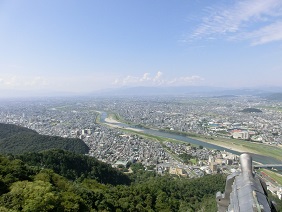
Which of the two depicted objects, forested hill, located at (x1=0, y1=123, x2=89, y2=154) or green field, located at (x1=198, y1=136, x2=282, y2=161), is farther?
forested hill, located at (x1=0, y1=123, x2=89, y2=154)

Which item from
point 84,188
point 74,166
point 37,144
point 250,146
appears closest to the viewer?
point 84,188

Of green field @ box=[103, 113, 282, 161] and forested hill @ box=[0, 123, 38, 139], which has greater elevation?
forested hill @ box=[0, 123, 38, 139]

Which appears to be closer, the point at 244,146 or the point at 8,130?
the point at 244,146

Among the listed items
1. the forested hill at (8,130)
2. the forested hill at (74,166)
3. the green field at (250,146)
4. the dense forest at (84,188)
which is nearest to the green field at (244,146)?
the green field at (250,146)

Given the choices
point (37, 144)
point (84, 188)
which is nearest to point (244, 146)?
point (37, 144)

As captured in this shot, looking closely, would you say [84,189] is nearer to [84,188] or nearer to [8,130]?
[84,188]

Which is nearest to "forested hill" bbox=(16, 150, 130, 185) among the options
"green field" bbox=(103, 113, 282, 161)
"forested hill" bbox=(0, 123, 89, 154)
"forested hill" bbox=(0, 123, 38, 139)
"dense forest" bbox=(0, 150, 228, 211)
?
"dense forest" bbox=(0, 150, 228, 211)

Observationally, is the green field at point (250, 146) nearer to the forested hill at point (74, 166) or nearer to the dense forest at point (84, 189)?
the dense forest at point (84, 189)

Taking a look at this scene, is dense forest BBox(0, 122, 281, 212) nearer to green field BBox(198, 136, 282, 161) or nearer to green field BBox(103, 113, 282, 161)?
green field BBox(198, 136, 282, 161)

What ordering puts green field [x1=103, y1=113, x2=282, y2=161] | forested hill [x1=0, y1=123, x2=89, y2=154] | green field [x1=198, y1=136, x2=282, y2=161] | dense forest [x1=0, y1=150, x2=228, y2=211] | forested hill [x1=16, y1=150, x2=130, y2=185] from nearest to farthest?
dense forest [x1=0, y1=150, x2=228, y2=211], forested hill [x1=16, y1=150, x2=130, y2=185], green field [x1=198, y1=136, x2=282, y2=161], green field [x1=103, y1=113, x2=282, y2=161], forested hill [x1=0, y1=123, x2=89, y2=154]
